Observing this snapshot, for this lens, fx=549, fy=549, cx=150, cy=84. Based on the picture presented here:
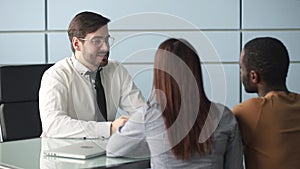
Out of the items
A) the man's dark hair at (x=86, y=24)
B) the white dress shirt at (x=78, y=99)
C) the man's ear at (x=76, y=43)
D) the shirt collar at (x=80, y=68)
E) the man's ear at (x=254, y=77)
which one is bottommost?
the white dress shirt at (x=78, y=99)

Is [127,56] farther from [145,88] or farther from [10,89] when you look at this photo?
[10,89]

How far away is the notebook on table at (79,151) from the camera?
208 centimetres

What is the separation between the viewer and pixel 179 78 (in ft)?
5.85

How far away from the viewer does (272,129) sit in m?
1.93

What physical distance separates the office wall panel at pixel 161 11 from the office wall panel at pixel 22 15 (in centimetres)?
7

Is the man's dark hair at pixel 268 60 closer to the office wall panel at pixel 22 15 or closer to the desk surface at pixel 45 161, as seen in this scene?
the desk surface at pixel 45 161

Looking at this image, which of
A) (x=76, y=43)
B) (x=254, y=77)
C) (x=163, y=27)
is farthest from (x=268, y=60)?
(x=163, y=27)

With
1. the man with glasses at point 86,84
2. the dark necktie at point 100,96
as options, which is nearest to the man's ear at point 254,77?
the man with glasses at point 86,84

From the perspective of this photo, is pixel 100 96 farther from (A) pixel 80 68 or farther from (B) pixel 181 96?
(B) pixel 181 96

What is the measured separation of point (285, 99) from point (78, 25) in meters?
1.26

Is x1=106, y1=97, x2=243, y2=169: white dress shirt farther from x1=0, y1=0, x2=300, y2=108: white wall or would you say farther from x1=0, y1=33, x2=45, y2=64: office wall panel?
x1=0, y1=33, x2=45, y2=64: office wall panel

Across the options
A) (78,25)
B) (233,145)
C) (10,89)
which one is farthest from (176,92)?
(10,89)

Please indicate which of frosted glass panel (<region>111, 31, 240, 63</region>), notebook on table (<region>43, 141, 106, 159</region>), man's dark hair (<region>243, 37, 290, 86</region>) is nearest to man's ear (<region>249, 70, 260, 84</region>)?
man's dark hair (<region>243, 37, 290, 86</region>)

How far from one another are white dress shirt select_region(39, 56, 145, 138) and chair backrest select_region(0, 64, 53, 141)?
0.61 feet
